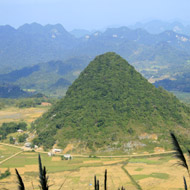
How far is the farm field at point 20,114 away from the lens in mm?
108762

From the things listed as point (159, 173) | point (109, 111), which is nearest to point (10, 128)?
point (109, 111)

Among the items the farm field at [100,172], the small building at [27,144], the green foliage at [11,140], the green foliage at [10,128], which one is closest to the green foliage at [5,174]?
the farm field at [100,172]

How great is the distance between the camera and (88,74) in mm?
96312

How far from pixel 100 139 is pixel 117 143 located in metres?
4.31

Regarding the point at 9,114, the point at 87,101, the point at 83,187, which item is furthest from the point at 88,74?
the point at 83,187

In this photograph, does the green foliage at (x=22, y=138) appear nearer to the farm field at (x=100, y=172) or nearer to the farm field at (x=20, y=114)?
the farm field at (x=100, y=172)

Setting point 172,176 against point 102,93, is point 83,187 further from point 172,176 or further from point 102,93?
point 102,93

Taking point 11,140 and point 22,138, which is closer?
point 22,138

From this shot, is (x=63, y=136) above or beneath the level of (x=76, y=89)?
beneath

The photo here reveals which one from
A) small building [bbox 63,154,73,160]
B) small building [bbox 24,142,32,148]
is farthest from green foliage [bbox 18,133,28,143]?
small building [bbox 63,154,73,160]

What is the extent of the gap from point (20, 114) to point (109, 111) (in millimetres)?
51555

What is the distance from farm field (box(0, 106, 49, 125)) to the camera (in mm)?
108762

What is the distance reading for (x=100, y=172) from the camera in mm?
56938

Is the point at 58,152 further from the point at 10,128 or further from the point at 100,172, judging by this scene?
the point at 10,128
